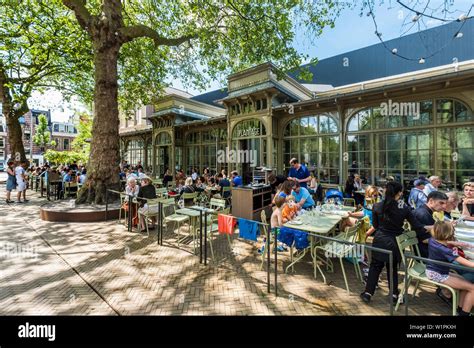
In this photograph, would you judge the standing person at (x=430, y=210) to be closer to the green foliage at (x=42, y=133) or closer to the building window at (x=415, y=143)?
the building window at (x=415, y=143)

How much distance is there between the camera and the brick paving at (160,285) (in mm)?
2949

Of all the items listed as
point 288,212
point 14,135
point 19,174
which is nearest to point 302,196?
point 288,212

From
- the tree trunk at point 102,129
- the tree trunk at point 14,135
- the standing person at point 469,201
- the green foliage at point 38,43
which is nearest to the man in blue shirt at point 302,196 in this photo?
the standing person at point 469,201

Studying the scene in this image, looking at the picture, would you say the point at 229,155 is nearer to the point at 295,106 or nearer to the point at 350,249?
the point at 295,106

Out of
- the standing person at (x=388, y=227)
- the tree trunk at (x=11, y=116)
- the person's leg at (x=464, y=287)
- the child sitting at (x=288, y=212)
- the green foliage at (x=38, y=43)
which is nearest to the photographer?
the person's leg at (x=464, y=287)

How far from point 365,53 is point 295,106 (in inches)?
427

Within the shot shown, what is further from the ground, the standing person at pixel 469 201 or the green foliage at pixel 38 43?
the green foliage at pixel 38 43

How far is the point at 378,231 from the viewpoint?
3.17 meters

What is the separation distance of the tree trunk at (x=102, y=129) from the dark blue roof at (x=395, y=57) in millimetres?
10598

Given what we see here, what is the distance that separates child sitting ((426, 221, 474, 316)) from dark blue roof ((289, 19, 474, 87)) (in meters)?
12.7

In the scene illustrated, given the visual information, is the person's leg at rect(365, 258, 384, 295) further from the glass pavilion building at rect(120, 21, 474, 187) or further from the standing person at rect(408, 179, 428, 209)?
the glass pavilion building at rect(120, 21, 474, 187)

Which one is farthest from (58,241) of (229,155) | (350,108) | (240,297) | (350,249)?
(350,108)

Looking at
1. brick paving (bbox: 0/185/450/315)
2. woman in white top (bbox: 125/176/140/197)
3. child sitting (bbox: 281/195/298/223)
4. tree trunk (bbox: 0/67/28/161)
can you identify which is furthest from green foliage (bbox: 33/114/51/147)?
child sitting (bbox: 281/195/298/223)

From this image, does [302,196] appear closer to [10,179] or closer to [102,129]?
[102,129]
